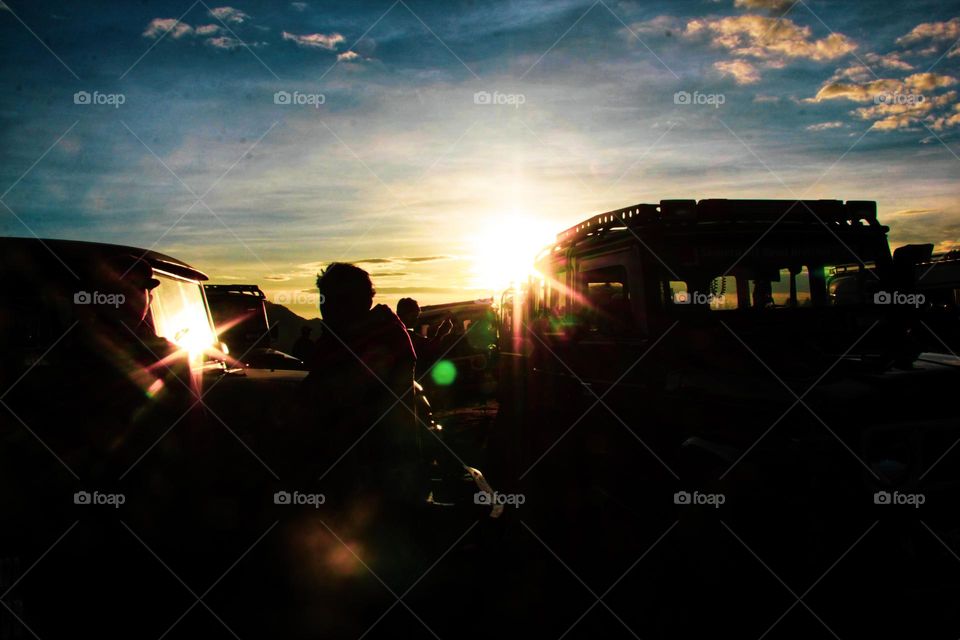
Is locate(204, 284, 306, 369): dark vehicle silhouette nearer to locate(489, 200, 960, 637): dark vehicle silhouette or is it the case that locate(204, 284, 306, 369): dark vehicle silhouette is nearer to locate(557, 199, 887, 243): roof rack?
locate(489, 200, 960, 637): dark vehicle silhouette

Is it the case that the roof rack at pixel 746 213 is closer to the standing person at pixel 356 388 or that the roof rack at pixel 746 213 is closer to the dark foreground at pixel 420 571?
the dark foreground at pixel 420 571

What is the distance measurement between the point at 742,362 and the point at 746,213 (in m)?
1.51

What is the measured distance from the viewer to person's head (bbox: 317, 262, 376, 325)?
3.64 meters

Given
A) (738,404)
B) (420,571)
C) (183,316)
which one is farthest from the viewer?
(183,316)

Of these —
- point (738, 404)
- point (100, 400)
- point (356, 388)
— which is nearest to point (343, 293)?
point (356, 388)

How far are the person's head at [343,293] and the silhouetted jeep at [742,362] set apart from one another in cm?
230

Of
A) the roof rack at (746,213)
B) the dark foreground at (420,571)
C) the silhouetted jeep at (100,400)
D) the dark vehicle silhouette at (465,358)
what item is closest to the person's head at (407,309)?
the roof rack at (746,213)

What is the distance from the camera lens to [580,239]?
23.0ft

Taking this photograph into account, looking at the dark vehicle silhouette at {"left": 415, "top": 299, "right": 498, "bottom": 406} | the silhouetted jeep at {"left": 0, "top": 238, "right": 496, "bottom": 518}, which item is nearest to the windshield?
the silhouetted jeep at {"left": 0, "top": 238, "right": 496, "bottom": 518}

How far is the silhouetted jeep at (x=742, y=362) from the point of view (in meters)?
4.01

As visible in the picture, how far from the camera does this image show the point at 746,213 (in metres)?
5.59

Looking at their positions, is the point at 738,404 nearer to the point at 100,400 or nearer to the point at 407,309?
the point at 100,400

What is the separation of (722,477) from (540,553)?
1934 millimetres

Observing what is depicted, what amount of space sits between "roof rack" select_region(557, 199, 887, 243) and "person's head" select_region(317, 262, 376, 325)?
283cm
